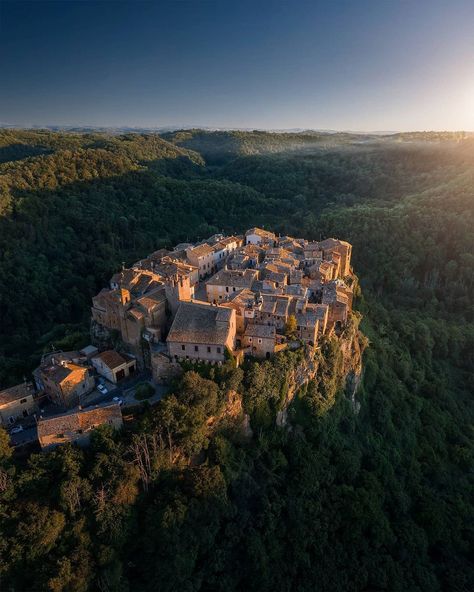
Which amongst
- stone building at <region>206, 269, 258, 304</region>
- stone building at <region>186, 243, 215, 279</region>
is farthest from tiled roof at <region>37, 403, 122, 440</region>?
stone building at <region>186, 243, 215, 279</region>

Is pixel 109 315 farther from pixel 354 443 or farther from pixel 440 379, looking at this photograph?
pixel 440 379

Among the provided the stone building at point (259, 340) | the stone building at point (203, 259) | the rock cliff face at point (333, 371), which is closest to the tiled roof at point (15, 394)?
the stone building at point (259, 340)

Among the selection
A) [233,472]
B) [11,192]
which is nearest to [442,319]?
[233,472]

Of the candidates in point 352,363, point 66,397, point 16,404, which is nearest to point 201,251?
point 352,363

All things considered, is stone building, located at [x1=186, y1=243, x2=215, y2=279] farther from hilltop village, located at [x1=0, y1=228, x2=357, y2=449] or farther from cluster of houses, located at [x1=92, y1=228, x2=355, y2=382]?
hilltop village, located at [x1=0, y1=228, x2=357, y2=449]

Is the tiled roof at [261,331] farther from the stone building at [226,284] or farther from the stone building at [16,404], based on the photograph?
the stone building at [16,404]

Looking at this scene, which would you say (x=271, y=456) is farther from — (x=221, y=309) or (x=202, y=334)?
(x=221, y=309)
